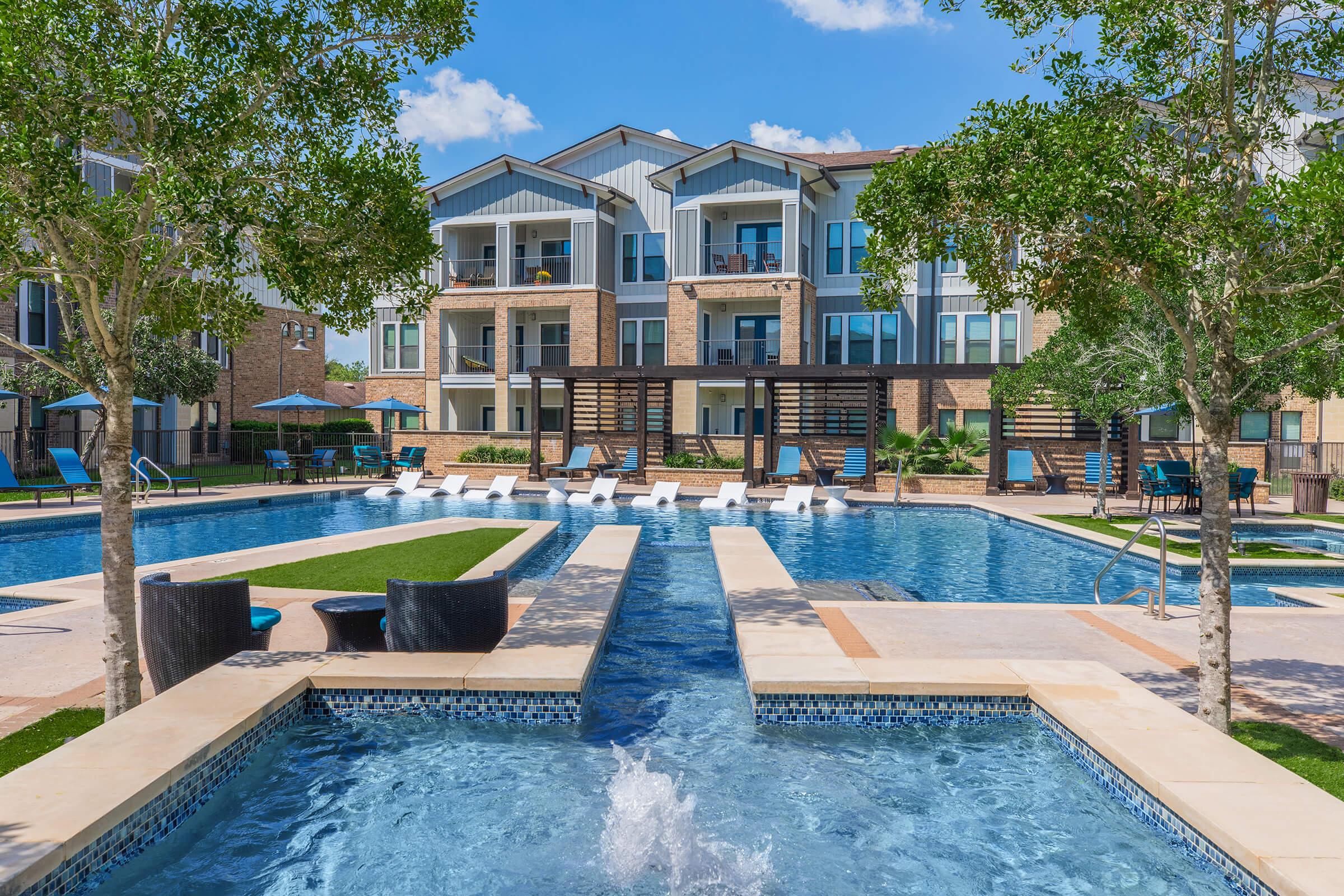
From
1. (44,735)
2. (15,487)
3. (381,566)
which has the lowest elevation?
(44,735)

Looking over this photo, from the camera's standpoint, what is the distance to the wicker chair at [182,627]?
575 centimetres

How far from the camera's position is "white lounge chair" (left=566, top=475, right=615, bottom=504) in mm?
20062

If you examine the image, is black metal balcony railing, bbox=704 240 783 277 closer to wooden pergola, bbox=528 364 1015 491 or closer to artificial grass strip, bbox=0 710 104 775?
wooden pergola, bbox=528 364 1015 491

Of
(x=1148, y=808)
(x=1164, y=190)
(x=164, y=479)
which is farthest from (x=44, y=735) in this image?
(x=164, y=479)

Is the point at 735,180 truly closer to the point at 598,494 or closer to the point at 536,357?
the point at 536,357

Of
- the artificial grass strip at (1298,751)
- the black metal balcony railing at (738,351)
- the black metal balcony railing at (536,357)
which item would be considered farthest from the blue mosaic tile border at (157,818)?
the black metal balcony railing at (536,357)

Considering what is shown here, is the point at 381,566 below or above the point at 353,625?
below

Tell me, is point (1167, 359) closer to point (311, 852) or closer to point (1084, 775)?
point (1084, 775)

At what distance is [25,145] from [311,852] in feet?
11.8

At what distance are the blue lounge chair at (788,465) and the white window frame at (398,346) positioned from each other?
15401mm

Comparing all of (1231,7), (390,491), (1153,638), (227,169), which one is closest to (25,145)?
(227,169)

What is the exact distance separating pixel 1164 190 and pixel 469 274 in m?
30.2

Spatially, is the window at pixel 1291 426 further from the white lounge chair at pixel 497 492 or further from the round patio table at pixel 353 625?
the round patio table at pixel 353 625

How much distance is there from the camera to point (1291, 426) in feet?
87.6
